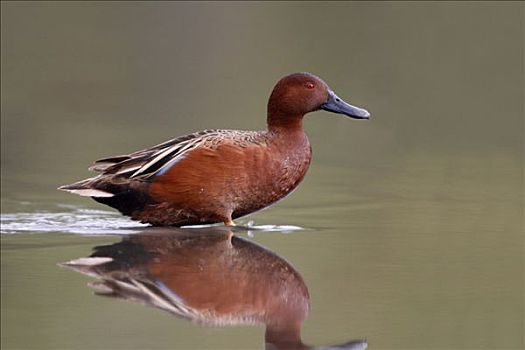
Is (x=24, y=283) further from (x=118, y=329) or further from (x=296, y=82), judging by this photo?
(x=296, y=82)

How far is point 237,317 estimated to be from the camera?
20.2ft

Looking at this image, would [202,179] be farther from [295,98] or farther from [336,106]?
[336,106]

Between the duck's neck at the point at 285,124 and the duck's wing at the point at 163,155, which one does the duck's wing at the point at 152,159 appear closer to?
the duck's wing at the point at 163,155

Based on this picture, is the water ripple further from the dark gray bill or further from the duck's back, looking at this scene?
the dark gray bill

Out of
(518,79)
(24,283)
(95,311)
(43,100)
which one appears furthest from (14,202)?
(518,79)

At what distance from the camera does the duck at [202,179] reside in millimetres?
8445

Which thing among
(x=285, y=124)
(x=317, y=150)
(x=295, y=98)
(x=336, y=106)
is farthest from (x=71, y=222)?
(x=317, y=150)

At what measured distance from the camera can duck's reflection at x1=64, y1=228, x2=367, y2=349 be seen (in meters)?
6.18

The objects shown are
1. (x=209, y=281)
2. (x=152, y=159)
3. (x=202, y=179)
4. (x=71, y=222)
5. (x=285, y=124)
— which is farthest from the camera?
(x=285, y=124)

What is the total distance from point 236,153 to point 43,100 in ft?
26.4

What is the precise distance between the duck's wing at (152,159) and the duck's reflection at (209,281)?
605 millimetres

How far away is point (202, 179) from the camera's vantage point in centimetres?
845

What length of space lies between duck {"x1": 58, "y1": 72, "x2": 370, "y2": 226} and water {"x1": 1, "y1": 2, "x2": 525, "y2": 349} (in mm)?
199

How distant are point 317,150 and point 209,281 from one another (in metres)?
5.90
